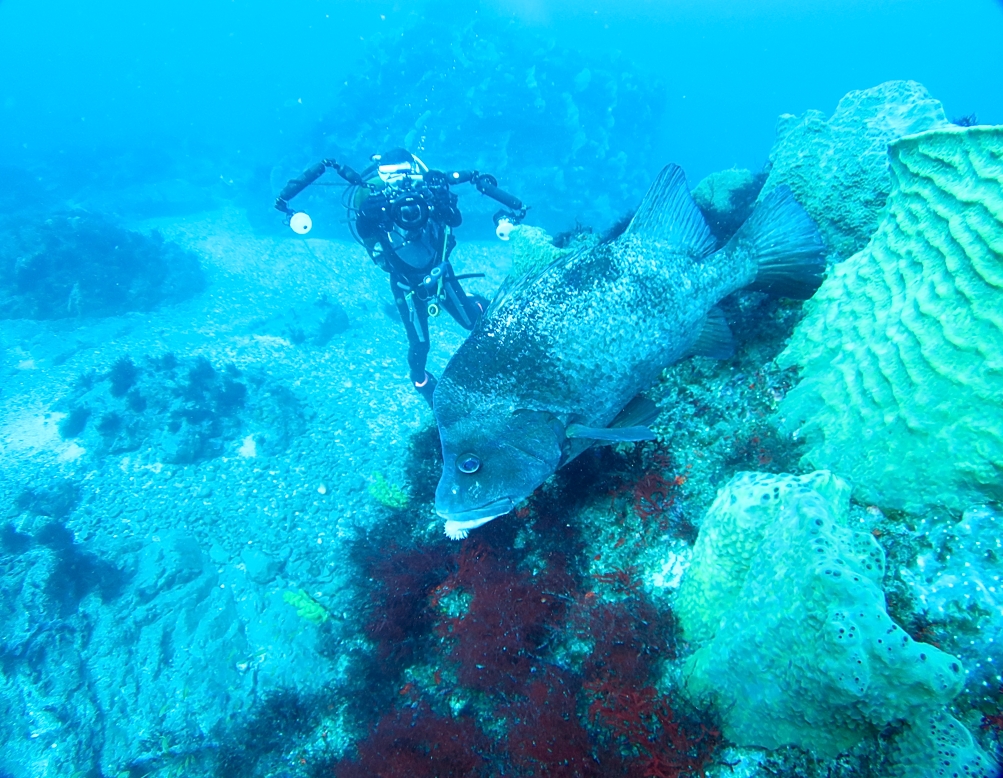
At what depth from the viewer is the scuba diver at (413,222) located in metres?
7.28

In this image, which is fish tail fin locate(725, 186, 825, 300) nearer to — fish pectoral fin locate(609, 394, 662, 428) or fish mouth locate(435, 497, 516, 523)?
fish pectoral fin locate(609, 394, 662, 428)

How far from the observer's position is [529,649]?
303 cm

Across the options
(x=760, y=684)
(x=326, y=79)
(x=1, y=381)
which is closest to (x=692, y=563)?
(x=760, y=684)

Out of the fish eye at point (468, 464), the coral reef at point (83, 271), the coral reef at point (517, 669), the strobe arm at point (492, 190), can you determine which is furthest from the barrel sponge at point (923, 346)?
the coral reef at point (83, 271)

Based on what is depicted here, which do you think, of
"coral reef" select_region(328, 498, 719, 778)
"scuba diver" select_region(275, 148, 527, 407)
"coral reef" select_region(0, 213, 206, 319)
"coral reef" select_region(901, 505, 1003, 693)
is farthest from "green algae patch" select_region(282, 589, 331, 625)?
"coral reef" select_region(0, 213, 206, 319)

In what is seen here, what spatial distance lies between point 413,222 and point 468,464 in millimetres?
5756

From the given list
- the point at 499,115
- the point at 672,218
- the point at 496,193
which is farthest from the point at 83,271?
the point at 672,218

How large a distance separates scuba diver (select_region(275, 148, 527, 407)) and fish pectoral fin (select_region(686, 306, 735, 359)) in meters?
4.26

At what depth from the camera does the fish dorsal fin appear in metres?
2.98

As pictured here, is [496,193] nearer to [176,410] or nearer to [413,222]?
[413,222]

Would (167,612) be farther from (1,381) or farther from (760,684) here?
(1,381)

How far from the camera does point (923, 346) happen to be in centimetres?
202

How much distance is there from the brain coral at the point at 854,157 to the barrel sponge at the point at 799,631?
2.39 m

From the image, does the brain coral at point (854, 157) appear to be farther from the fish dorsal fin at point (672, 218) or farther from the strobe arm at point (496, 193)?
the strobe arm at point (496, 193)
